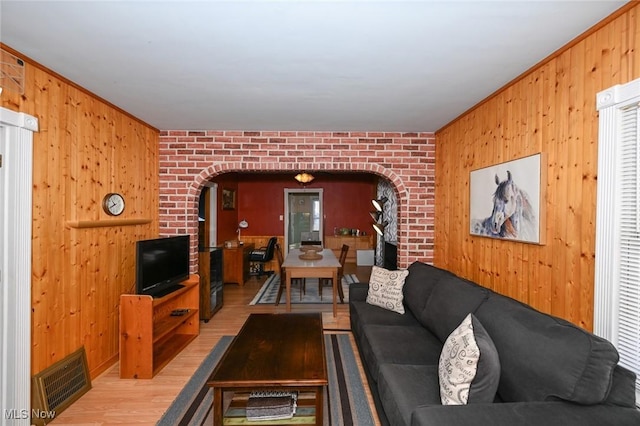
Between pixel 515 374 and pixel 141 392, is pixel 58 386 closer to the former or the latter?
pixel 141 392

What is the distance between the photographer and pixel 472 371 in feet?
4.83

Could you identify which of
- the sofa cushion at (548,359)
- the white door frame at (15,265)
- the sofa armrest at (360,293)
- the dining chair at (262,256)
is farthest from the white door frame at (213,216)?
the sofa cushion at (548,359)

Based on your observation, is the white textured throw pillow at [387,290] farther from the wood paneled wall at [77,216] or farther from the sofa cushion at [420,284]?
the wood paneled wall at [77,216]

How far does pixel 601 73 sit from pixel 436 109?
1.41 metres

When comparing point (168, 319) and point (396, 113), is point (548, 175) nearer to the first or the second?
point (396, 113)

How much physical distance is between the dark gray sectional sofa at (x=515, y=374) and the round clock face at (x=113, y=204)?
2.54 metres

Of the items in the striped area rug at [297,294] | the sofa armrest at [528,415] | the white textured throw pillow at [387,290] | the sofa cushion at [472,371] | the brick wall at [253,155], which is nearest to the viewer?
the sofa armrest at [528,415]

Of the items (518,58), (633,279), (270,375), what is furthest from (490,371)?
(518,58)

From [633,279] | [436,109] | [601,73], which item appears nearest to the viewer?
[633,279]

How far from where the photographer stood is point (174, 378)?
2736 mm

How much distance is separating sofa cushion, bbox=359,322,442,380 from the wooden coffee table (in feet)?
1.17

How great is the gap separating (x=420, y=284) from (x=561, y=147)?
1538mm

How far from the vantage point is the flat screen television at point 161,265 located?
9.46ft

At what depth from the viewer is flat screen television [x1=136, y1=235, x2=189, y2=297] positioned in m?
2.88
